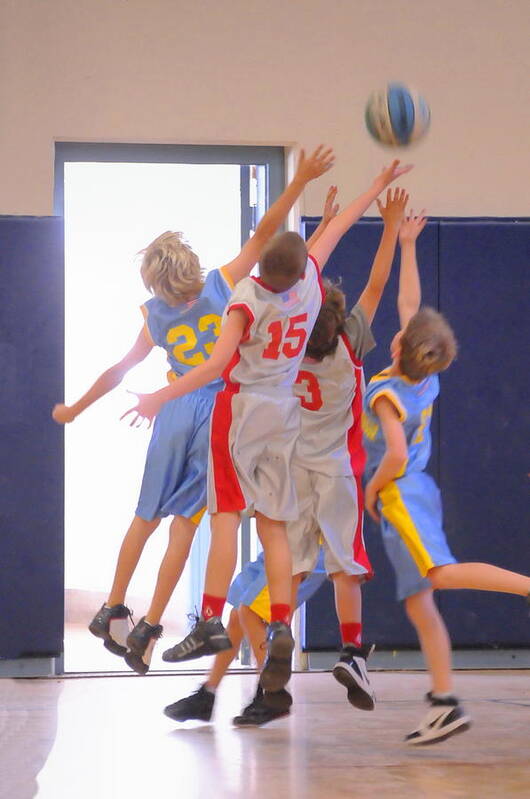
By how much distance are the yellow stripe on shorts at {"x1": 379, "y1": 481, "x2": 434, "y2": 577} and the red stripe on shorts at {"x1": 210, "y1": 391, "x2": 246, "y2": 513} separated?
0.46 meters

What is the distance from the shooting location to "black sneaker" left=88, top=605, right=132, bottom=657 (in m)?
4.09

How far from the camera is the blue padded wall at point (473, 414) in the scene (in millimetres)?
5586

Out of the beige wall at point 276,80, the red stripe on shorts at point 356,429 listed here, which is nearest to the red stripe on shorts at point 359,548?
the red stripe on shorts at point 356,429

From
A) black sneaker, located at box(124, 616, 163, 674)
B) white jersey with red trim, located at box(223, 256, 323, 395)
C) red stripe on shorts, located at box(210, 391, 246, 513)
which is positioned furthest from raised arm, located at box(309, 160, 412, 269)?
black sneaker, located at box(124, 616, 163, 674)

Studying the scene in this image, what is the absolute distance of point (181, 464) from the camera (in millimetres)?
4297

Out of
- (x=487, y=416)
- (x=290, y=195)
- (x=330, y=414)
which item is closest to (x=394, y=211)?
(x=290, y=195)

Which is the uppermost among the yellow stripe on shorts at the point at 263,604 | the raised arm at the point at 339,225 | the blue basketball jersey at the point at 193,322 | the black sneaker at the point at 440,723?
the raised arm at the point at 339,225

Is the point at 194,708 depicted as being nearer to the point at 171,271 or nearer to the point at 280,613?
the point at 280,613

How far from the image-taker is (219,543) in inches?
140

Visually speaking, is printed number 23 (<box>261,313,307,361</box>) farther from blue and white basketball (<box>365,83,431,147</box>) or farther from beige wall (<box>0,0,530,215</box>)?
beige wall (<box>0,0,530,215</box>)

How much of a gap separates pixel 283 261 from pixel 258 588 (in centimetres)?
116

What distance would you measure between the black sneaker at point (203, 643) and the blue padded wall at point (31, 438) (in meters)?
2.11

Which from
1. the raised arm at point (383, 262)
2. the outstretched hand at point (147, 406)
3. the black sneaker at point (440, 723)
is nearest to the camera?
the outstretched hand at point (147, 406)

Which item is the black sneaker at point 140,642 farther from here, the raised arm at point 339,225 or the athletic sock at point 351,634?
the raised arm at point 339,225
